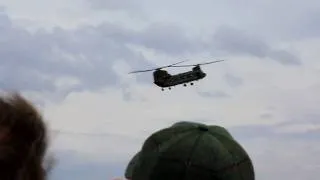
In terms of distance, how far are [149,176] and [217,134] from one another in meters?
0.67

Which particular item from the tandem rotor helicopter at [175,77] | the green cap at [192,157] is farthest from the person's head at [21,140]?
the tandem rotor helicopter at [175,77]

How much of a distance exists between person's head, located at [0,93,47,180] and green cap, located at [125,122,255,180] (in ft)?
5.11

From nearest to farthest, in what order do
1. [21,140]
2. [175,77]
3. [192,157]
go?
[21,140], [192,157], [175,77]

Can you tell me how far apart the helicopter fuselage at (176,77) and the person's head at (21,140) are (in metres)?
42.3

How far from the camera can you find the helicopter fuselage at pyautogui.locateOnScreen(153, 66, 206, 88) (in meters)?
46.2

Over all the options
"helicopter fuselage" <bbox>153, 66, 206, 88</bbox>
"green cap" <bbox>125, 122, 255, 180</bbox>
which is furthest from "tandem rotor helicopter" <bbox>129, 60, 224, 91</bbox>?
"green cap" <bbox>125, 122, 255, 180</bbox>

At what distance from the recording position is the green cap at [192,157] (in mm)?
4809

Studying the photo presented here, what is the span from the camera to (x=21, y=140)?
3.29 m

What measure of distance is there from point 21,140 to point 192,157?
1.83 m

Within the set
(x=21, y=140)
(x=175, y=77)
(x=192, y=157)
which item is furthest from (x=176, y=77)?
(x=21, y=140)

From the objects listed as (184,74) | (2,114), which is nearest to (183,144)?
(2,114)

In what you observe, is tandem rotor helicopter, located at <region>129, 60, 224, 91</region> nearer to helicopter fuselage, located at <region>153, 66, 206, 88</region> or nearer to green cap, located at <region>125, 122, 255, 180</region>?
helicopter fuselage, located at <region>153, 66, 206, 88</region>

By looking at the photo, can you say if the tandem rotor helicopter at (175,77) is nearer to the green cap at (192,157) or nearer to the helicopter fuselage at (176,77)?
the helicopter fuselage at (176,77)

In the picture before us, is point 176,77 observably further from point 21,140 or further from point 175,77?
point 21,140
